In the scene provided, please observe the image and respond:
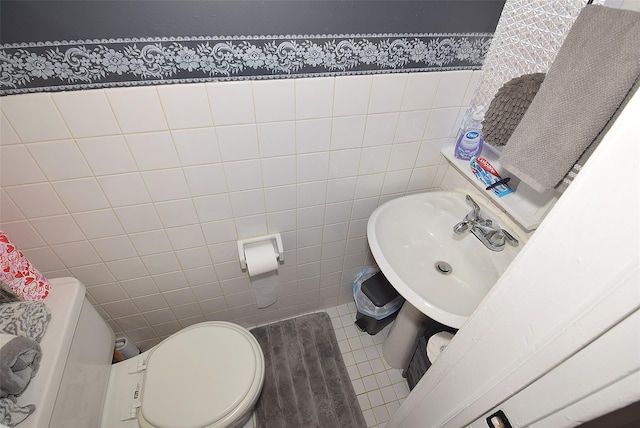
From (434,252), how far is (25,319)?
1.30 metres

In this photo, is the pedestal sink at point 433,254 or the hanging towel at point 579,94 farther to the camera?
the pedestal sink at point 433,254

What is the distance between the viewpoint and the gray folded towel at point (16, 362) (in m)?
0.67

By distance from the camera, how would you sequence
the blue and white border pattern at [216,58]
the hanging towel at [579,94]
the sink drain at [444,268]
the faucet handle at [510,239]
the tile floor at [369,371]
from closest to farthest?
the hanging towel at [579,94], the blue and white border pattern at [216,58], the faucet handle at [510,239], the sink drain at [444,268], the tile floor at [369,371]

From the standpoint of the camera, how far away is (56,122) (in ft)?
2.49

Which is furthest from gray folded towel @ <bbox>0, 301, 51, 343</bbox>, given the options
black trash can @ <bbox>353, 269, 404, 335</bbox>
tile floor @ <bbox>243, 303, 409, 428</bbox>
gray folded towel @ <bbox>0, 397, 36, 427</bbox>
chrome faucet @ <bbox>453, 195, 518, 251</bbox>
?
chrome faucet @ <bbox>453, 195, 518, 251</bbox>

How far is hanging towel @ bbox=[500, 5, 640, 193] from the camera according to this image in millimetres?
585

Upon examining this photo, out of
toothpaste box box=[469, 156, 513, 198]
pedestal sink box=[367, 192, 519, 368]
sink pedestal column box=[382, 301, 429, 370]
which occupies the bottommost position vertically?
sink pedestal column box=[382, 301, 429, 370]

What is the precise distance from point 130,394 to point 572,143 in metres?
1.51

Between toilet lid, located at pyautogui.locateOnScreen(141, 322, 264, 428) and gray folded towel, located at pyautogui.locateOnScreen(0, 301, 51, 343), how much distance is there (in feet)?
1.31

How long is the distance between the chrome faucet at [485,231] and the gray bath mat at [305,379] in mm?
955

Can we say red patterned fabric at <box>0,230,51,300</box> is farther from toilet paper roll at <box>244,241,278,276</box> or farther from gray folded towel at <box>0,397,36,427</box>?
toilet paper roll at <box>244,241,278,276</box>

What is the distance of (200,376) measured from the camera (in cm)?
109

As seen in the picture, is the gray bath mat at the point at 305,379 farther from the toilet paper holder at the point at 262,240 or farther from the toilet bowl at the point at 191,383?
the toilet paper holder at the point at 262,240

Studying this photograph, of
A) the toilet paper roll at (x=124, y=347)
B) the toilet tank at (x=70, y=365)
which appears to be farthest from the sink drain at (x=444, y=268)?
the toilet paper roll at (x=124, y=347)
